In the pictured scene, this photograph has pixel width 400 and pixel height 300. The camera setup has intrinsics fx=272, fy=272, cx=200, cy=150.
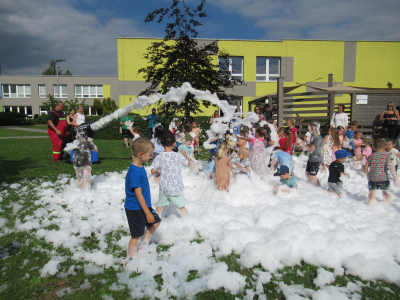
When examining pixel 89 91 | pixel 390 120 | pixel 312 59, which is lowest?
pixel 390 120

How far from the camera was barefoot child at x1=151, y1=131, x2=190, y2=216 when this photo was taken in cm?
440

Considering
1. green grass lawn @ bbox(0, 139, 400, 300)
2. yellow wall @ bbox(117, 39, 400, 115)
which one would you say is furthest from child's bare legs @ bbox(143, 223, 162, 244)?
yellow wall @ bbox(117, 39, 400, 115)

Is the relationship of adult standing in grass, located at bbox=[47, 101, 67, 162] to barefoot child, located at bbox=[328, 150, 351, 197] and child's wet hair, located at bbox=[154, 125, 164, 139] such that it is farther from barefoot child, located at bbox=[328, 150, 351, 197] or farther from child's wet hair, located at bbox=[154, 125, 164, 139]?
barefoot child, located at bbox=[328, 150, 351, 197]

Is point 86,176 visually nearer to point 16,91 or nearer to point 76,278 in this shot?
point 76,278

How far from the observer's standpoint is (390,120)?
1018cm

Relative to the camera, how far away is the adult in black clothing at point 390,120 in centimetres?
1015

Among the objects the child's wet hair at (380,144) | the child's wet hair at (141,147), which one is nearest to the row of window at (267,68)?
the child's wet hair at (380,144)

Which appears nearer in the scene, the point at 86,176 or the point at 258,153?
the point at 86,176

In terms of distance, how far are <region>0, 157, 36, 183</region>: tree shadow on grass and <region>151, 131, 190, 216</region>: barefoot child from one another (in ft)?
16.0

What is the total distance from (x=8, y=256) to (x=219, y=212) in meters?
3.10

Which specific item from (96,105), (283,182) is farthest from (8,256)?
(96,105)

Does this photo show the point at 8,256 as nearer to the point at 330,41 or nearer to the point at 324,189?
the point at 324,189

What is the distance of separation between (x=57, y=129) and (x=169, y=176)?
6860 mm

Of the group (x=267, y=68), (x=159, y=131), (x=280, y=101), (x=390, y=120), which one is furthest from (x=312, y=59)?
(x=159, y=131)
